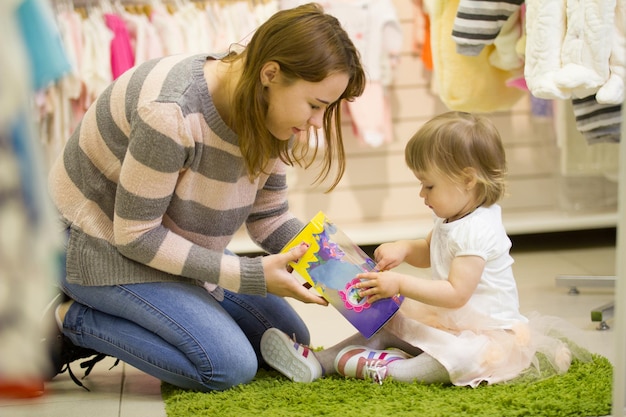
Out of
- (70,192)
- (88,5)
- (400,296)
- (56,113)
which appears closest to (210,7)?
(88,5)

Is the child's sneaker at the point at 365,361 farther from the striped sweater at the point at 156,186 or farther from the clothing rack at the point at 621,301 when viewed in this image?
the clothing rack at the point at 621,301

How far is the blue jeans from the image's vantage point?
1.59 meters

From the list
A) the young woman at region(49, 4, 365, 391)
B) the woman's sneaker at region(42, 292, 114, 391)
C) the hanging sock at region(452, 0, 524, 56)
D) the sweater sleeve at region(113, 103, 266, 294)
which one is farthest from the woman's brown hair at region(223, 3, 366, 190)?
the hanging sock at region(452, 0, 524, 56)

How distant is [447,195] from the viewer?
164 cm

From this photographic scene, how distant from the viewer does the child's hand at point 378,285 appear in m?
1.59

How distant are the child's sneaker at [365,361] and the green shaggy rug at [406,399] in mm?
21

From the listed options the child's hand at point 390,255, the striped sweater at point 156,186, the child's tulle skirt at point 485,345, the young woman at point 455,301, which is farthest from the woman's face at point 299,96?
the child's tulle skirt at point 485,345

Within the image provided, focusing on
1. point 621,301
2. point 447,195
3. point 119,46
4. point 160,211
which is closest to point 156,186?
point 160,211

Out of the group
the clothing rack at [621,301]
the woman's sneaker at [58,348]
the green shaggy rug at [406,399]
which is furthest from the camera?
the woman's sneaker at [58,348]

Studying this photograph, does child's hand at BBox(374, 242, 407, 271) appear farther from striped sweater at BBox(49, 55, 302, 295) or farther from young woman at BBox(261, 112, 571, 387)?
striped sweater at BBox(49, 55, 302, 295)

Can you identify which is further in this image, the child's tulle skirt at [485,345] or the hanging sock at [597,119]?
the hanging sock at [597,119]

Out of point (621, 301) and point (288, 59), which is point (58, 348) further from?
point (621, 301)

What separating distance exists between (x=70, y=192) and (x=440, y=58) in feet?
3.84

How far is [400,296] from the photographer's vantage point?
1.65 meters
